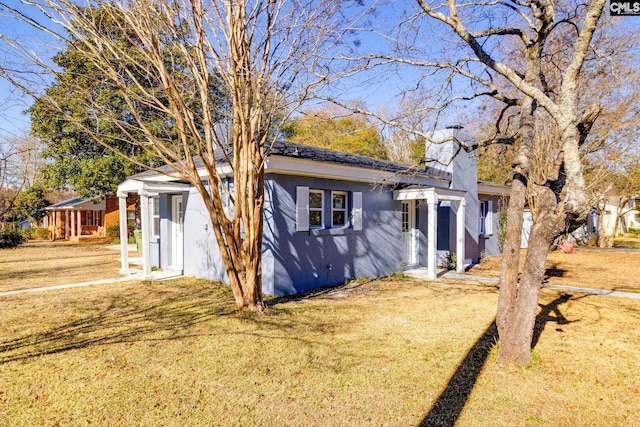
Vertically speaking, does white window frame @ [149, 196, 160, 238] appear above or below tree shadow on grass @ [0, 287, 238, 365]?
above

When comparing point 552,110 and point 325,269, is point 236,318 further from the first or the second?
point 552,110

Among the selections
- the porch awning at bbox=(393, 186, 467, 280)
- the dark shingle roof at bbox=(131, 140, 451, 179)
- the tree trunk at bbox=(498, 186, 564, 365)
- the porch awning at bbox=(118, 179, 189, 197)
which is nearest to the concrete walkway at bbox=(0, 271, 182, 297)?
the porch awning at bbox=(118, 179, 189, 197)

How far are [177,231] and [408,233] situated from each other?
6.94 metres

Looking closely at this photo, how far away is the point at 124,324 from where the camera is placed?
18.8ft

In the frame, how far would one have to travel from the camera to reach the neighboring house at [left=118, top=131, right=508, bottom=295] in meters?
7.98

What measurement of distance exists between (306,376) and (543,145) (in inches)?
446

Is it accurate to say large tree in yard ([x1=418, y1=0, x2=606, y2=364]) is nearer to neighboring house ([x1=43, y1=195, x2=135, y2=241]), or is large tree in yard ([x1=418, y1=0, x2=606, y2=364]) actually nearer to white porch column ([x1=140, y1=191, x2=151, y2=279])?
white porch column ([x1=140, y1=191, x2=151, y2=279])

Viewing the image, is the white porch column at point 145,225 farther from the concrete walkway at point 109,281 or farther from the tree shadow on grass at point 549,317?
the tree shadow on grass at point 549,317

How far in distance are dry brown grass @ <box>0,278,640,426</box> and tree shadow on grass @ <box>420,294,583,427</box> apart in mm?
18

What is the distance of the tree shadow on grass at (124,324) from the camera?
15.7 ft

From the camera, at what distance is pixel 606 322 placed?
5969 millimetres

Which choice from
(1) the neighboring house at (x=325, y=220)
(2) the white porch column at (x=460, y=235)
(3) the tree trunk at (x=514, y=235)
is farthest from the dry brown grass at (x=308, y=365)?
(2) the white porch column at (x=460, y=235)

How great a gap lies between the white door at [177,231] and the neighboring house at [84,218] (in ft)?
57.7

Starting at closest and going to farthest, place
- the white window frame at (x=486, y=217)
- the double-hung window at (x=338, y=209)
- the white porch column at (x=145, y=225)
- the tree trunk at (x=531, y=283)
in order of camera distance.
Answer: the tree trunk at (x=531, y=283), the double-hung window at (x=338, y=209), the white porch column at (x=145, y=225), the white window frame at (x=486, y=217)
